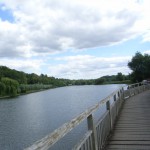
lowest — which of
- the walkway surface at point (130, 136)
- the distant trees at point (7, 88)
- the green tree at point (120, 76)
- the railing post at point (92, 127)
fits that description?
the walkway surface at point (130, 136)

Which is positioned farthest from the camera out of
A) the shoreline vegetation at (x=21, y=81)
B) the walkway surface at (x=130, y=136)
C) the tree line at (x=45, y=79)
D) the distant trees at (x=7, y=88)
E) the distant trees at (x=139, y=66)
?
the shoreline vegetation at (x=21, y=81)

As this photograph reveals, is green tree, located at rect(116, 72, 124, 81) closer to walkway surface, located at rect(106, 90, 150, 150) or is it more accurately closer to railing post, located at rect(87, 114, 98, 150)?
walkway surface, located at rect(106, 90, 150, 150)

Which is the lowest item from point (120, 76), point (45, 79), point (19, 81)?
point (19, 81)

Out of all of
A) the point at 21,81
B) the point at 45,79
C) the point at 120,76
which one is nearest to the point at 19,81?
the point at 21,81

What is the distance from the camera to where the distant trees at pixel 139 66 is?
80125 millimetres

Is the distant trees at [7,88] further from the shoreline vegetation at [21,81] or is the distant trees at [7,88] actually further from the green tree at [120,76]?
the green tree at [120,76]

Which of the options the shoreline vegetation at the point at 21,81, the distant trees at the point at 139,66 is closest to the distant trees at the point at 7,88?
the shoreline vegetation at the point at 21,81

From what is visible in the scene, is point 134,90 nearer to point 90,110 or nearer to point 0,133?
point 0,133

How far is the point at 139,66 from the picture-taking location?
270ft

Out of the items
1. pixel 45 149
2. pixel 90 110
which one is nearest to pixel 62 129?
pixel 45 149

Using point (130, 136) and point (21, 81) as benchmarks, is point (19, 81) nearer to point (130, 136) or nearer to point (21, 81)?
point (21, 81)

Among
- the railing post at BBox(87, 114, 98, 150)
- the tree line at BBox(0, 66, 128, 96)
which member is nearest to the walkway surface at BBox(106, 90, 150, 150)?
the railing post at BBox(87, 114, 98, 150)

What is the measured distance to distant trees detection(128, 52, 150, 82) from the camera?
3155 inches

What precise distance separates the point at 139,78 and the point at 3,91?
5087 centimetres
